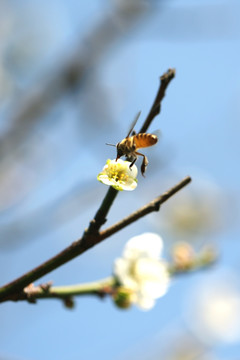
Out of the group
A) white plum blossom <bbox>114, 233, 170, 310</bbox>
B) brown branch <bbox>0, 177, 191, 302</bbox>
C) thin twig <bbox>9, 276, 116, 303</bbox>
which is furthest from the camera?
white plum blossom <bbox>114, 233, 170, 310</bbox>

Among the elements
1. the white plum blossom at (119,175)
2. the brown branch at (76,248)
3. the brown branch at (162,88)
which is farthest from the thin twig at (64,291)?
the brown branch at (162,88)

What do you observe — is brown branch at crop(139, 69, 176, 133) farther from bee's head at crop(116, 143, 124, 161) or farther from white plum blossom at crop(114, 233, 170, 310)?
white plum blossom at crop(114, 233, 170, 310)

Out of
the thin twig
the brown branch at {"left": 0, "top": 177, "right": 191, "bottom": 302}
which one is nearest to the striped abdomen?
the brown branch at {"left": 0, "top": 177, "right": 191, "bottom": 302}

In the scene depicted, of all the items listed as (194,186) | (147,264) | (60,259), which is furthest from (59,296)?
(194,186)

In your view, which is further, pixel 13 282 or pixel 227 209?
pixel 227 209

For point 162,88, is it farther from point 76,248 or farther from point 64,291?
point 64,291

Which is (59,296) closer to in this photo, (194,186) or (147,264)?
(147,264)
